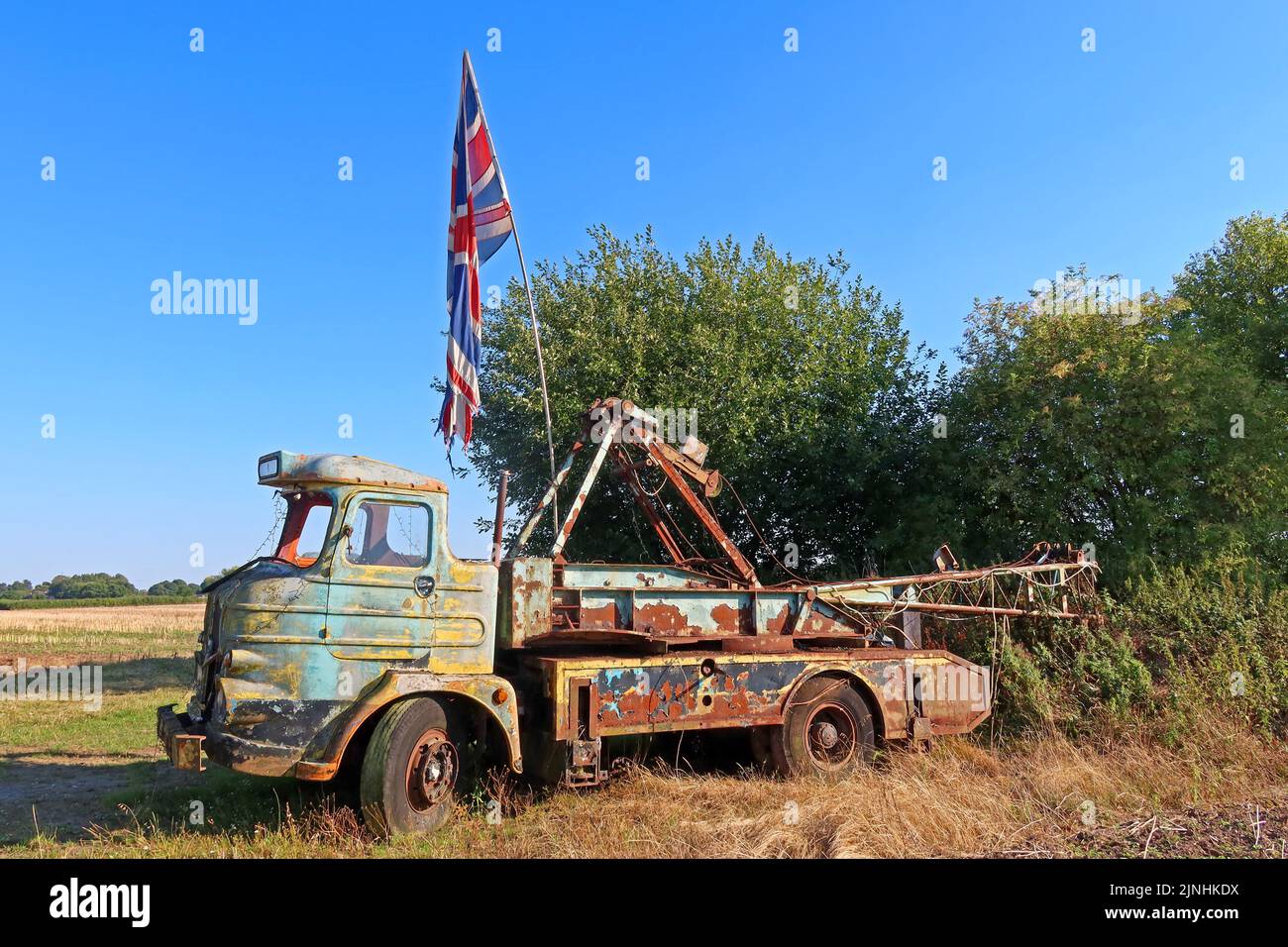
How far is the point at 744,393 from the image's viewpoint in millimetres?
17672

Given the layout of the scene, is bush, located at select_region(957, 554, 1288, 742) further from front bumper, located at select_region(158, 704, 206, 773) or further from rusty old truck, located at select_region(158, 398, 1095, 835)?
front bumper, located at select_region(158, 704, 206, 773)

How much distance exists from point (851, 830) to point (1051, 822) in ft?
5.51

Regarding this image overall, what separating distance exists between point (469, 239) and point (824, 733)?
23.8 feet

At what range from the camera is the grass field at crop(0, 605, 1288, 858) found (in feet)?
20.9

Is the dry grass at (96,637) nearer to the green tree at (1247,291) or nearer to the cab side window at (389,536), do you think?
the cab side window at (389,536)

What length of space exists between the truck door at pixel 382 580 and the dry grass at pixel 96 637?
2078 cm

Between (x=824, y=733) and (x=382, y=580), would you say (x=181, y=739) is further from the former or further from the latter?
(x=824, y=733)

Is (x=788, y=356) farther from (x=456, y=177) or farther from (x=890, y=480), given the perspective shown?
(x=456, y=177)

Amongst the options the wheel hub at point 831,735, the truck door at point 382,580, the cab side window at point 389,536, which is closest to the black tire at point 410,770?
the truck door at point 382,580

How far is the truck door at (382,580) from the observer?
691 cm

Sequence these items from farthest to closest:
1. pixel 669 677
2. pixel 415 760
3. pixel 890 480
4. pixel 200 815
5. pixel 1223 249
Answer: pixel 1223 249
pixel 890 480
pixel 669 677
pixel 200 815
pixel 415 760

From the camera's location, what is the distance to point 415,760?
693 centimetres
